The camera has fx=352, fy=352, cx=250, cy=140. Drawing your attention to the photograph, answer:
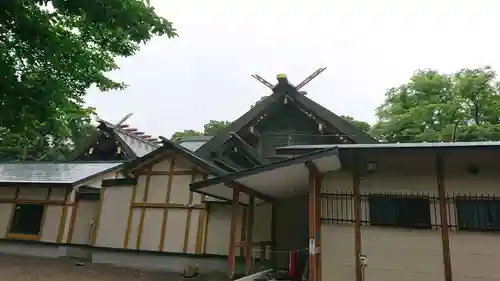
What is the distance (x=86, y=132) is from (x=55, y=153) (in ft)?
12.8

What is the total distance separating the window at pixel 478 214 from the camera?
5.52m

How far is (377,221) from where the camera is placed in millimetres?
6004

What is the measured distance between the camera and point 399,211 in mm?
6008

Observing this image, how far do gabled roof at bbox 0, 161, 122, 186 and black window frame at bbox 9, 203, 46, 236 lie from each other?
0.96 m

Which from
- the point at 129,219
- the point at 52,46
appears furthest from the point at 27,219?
the point at 52,46

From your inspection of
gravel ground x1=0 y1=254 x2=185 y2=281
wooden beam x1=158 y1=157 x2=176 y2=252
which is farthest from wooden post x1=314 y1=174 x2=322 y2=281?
wooden beam x1=158 y1=157 x2=176 y2=252

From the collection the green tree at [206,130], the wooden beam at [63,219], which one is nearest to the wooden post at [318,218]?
the wooden beam at [63,219]

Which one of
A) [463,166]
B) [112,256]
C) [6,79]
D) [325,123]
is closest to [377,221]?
[463,166]

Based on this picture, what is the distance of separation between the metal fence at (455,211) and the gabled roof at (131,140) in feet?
38.3

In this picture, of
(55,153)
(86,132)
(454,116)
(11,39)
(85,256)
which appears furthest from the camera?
(55,153)

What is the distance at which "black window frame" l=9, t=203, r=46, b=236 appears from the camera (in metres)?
12.2

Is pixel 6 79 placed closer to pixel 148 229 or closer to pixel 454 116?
pixel 148 229

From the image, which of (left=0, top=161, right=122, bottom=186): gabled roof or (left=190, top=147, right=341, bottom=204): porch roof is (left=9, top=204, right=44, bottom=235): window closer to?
(left=0, top=161, right=122, bottom=186): gabled roof

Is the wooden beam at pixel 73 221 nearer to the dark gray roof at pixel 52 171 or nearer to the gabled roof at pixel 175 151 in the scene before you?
the dark gray roof at pixel 52 171
